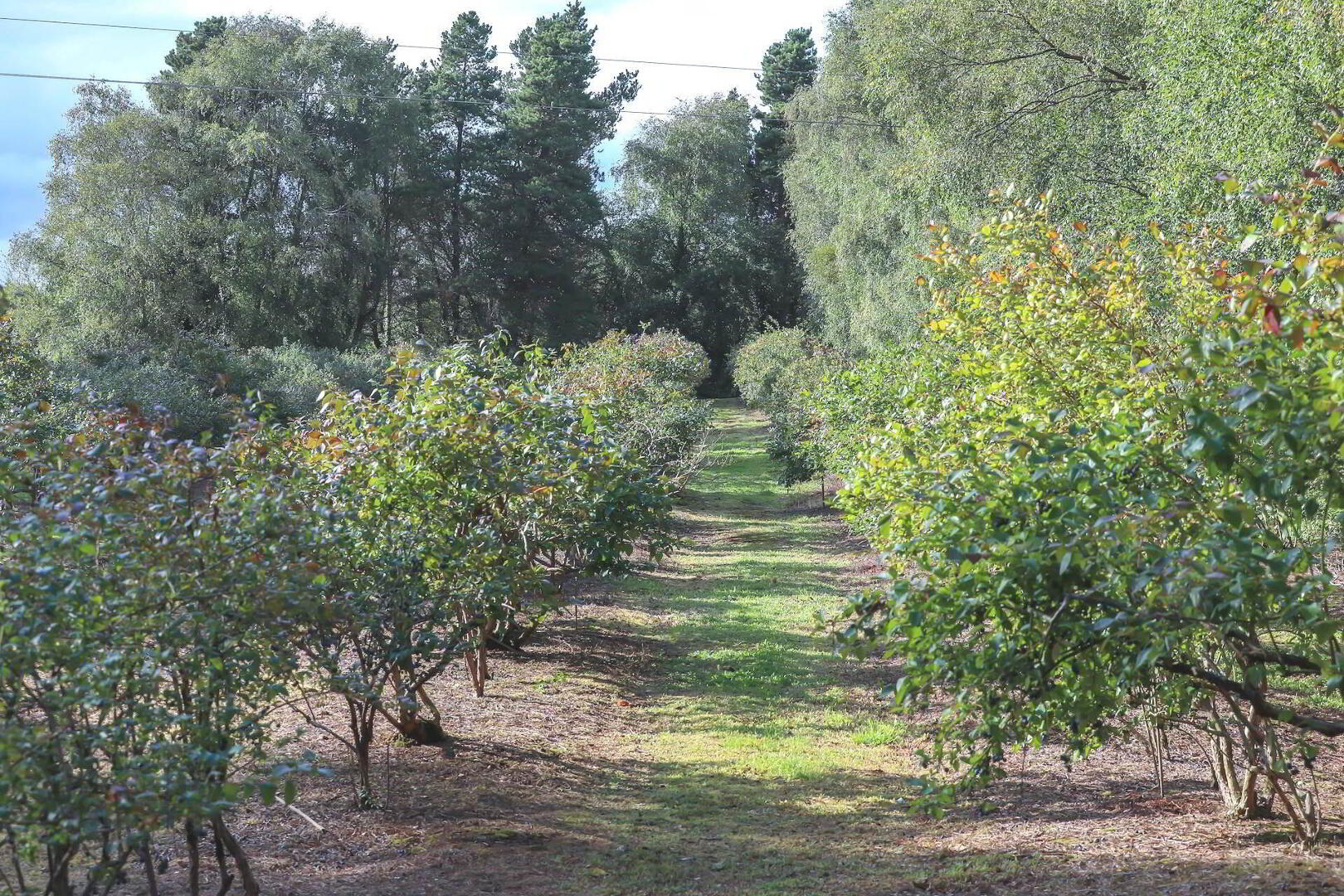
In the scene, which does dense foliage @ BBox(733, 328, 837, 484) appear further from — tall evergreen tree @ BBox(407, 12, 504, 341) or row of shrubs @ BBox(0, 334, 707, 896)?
tall evergreen tree @ BBox(407, 12, 504, 341)

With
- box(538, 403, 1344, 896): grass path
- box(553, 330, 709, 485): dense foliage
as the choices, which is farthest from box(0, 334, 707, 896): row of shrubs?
box(538, 403, 1344, 896): grass path

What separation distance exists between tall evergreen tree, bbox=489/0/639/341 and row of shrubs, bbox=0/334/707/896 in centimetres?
3424

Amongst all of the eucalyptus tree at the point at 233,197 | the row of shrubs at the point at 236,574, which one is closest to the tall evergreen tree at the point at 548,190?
the eucalyptus tree at the point at 233,197

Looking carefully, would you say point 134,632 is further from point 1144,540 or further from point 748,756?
point 748,756

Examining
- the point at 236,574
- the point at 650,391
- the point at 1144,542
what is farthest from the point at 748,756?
the point at 650,391

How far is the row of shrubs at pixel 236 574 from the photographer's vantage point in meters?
3.01

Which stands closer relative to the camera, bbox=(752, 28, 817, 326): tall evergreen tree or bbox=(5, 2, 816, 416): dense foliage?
bbox=(5, 2, 816, 416): dense foliage

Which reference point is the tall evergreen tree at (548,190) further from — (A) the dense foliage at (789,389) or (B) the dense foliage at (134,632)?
(B) the dense foliage at (134,632)

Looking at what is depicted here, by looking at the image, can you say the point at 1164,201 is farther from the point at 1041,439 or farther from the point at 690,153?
the point at 690,153

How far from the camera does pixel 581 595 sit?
42.9 ft

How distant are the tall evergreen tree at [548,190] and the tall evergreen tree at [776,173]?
826 cm

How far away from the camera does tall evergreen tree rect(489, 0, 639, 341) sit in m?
40.2

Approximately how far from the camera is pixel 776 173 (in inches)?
1831

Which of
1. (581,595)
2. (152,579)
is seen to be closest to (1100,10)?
(581,595)
